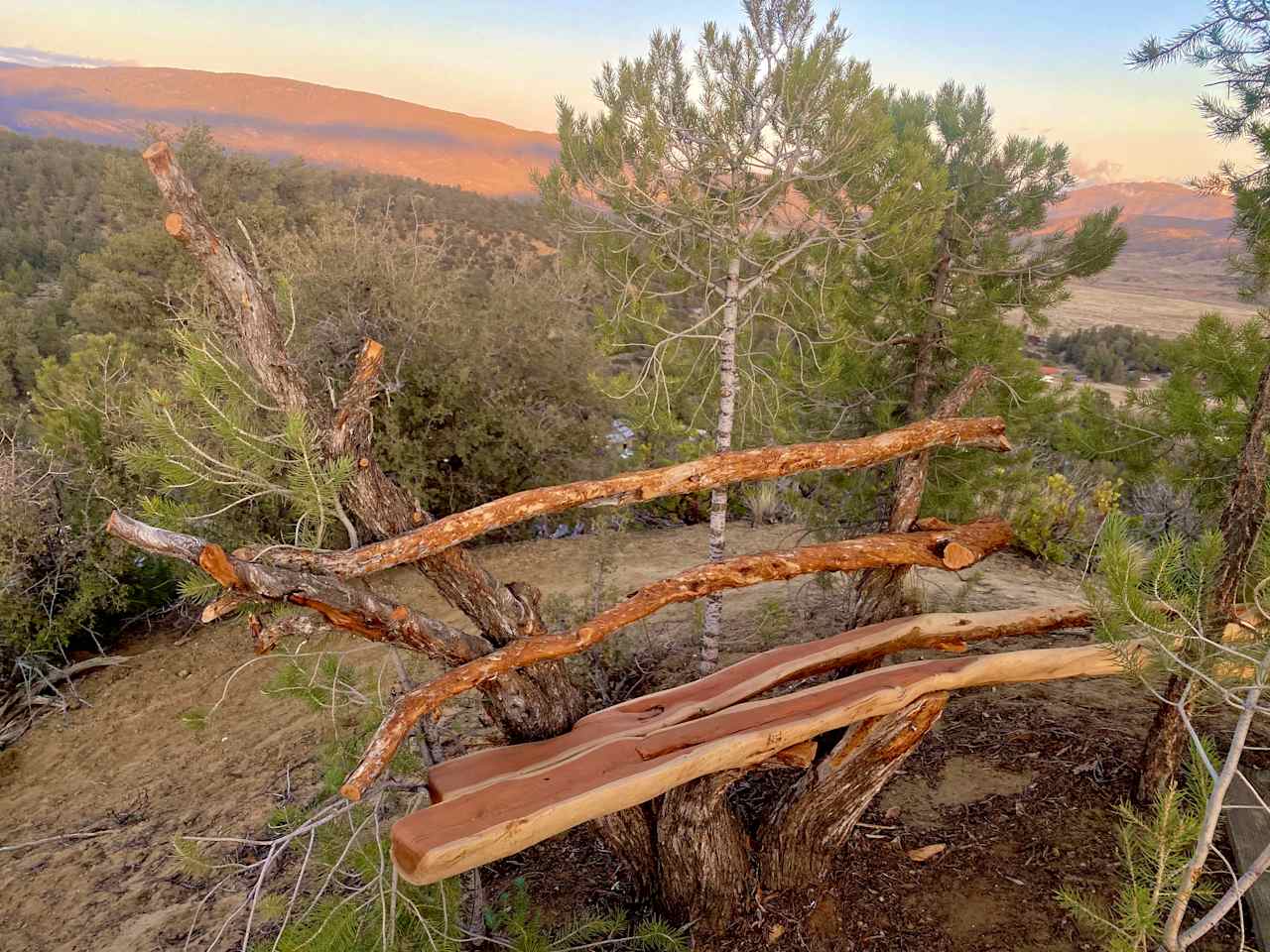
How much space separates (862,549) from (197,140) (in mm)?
17581

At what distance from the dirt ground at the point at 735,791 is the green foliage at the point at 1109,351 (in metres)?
12.1

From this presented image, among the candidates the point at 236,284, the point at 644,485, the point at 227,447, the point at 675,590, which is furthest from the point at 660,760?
the point at 236,284

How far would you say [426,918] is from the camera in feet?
7.48

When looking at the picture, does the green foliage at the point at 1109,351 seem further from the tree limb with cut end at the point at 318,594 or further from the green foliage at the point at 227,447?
the green foliage at the point at 227,447

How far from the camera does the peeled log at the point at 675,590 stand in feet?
6.52

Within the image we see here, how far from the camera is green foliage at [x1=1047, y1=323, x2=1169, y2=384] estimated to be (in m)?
15.4

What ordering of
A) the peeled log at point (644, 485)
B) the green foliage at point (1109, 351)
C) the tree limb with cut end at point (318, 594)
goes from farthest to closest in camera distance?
the green foliage at point (1109, 351)
the peeled log at point (644, 485)
the tree limb with cut end at point (318, 594)

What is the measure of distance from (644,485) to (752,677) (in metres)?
0.83

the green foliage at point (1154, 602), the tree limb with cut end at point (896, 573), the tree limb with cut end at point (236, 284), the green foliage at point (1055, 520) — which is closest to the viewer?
the green foliage at point (1154, 602)

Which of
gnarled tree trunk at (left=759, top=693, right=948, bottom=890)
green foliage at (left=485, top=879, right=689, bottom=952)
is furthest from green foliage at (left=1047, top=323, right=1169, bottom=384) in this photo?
green foliage at (left=485, top=879, right=689, bottom=952)

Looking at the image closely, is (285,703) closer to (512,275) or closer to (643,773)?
(643,773)

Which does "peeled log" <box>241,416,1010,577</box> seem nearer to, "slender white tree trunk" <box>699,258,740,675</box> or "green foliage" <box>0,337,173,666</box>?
"slender white tree trunk" <box>699,258,740,675</box>

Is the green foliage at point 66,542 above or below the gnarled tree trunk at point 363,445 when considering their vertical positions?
below

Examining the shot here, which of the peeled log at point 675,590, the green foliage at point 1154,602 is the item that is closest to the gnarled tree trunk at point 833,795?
the peeled log at point 675,590
